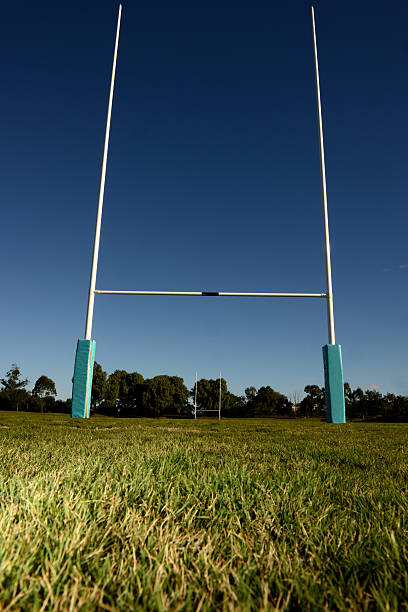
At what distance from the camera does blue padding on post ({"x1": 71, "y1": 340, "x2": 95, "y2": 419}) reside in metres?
2.83

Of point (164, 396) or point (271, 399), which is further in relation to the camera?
point (271, 399)

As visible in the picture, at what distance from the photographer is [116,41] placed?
3984 millimetres

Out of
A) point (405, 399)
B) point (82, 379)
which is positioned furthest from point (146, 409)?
point (82, 379)

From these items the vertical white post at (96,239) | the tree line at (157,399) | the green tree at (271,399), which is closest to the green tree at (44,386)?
the tree line at (157,399)

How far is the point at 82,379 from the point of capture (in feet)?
9.30

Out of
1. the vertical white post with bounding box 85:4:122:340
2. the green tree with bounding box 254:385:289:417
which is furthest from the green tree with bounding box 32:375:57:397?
the vertical white post with bounding box 85:4:122:340

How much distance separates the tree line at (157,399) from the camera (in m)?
44.8

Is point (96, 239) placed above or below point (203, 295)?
Result: above

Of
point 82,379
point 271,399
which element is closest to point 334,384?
point 82,379

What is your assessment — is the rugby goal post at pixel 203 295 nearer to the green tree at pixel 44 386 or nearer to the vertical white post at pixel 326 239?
the vertical white post at pixel 326 239

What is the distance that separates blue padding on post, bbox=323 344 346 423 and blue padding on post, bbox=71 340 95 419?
75.6 inches

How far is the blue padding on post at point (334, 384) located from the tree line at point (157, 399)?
138 ft

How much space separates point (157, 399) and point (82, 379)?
45.5 metres

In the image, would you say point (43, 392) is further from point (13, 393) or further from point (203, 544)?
point (203, 544)
